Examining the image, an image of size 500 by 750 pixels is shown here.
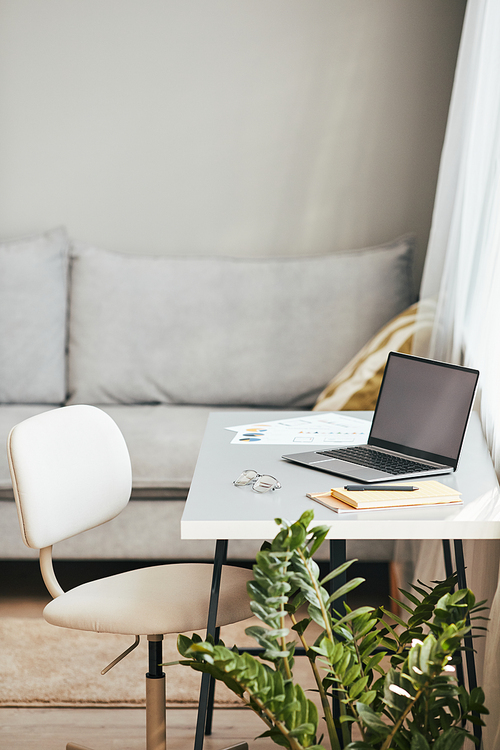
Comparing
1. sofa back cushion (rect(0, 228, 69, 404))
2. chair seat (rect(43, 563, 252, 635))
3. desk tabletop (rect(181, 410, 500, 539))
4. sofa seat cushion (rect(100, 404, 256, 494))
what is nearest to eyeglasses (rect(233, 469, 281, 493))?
desk tabletop (rect(181, 410, 500, 539))

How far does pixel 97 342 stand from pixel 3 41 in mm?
1263

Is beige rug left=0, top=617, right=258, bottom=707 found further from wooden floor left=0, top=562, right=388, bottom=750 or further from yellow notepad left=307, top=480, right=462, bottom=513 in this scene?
yellow notepad left=307, top=480, right=462, bottom=513

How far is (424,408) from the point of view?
1.40 m

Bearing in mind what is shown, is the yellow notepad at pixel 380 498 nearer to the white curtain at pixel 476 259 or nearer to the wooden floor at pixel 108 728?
the white curtain at pixel 476 259

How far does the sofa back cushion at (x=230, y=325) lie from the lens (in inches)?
108

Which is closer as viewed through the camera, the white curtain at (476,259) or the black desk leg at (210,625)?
the black desk leg at (210,625)

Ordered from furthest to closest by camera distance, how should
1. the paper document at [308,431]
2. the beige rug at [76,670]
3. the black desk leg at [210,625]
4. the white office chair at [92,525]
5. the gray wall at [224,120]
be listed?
the gray wall at [224,120], the beige rug at [76,670], the paper document at [308,431], the white office chair at [92,525], the black desk leg at [210,625]

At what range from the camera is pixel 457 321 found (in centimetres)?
199

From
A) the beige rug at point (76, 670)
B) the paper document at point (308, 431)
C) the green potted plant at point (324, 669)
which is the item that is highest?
the paper document at point (308, 431)

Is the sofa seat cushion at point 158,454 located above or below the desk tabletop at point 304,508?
below

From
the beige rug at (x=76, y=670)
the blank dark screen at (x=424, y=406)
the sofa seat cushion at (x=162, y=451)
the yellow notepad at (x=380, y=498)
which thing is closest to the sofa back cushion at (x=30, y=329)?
the sofa seat cushion at (x=162, y=451)

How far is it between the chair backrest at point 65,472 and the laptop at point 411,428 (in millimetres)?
392

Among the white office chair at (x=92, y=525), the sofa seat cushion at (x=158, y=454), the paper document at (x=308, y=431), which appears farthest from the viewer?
the sofa seat cushion at (x=158, y=454)

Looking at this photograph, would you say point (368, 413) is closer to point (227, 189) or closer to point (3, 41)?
point (227, 189)
